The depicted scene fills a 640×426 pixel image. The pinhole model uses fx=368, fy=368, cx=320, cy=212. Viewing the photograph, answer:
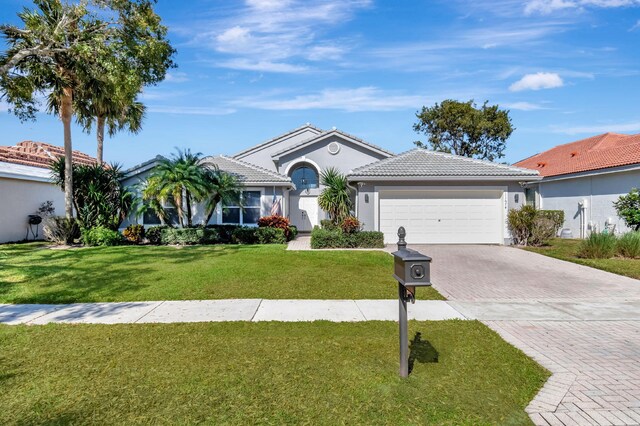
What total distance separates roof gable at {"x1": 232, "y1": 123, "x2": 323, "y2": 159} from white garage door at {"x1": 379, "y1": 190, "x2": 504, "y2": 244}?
11.9m

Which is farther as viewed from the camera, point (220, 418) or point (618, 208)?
point (618, 208)

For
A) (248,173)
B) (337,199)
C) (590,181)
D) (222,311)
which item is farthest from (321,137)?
(222,311)

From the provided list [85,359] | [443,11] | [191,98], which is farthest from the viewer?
[191,98]

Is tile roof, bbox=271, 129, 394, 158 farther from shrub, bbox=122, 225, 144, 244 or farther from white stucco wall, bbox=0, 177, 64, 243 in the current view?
white stucco wall, bbox=0, 177, 64, 243

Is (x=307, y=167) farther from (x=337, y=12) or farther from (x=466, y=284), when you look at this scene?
(x=466, y=284)

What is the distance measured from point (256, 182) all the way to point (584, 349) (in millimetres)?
16037

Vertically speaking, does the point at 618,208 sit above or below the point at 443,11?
below

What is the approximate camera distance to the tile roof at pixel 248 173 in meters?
19.1

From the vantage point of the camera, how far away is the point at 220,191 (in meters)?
17.0

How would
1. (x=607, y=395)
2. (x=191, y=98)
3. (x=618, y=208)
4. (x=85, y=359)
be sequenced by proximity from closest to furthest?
(x=607, y=395) → (x=85, y=359) → (x=618, y=208) → (x=191, y=98)

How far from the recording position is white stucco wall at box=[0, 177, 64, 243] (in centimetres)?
1728

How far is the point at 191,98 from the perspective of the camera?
1842cm

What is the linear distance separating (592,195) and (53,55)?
26441 mm

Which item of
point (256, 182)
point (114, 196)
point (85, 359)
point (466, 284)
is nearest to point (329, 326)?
point (85, 359)
